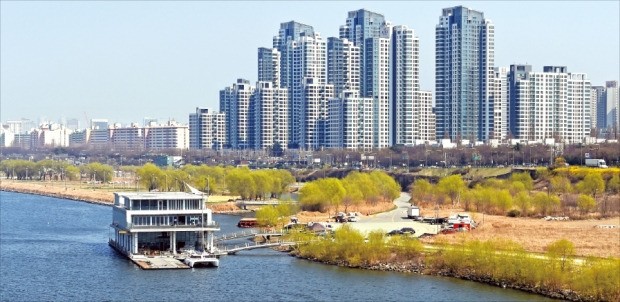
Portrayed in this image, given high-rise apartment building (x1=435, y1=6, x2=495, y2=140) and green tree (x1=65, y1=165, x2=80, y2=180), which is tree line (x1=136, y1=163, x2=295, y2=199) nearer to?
green tree (x1=65, y1=165, x2=80, y2=180)

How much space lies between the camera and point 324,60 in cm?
8956

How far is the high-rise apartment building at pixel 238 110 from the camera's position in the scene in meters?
92.0

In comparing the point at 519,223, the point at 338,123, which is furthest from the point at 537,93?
the point at 519,223

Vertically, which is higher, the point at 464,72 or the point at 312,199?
the point at 464,72

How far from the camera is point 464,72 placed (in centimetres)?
8044

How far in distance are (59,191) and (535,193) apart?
95.7ft

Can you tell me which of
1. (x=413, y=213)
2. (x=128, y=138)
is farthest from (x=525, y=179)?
(x=128, y=138)

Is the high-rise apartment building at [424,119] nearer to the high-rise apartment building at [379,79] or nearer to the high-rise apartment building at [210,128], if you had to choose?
the high-rise apartment building at [379,79]

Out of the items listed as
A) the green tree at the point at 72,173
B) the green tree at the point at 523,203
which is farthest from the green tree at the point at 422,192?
the green tree at the point at 72,173

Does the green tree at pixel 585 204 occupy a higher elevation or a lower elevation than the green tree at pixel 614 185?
lower

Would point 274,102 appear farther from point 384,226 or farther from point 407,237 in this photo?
point 407,237

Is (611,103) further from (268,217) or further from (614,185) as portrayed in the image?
(268,217)

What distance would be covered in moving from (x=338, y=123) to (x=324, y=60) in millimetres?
9481

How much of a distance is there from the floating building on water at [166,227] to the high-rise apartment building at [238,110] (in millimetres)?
63660
